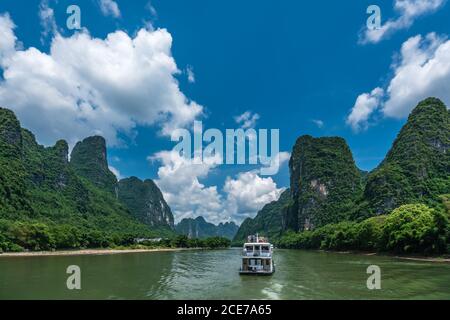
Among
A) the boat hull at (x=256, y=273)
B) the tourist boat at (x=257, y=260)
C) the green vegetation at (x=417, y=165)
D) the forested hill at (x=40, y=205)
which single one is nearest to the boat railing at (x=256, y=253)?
the tourist boat at (x=257, y=260)

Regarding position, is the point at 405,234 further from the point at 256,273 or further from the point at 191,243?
the point at 191,243

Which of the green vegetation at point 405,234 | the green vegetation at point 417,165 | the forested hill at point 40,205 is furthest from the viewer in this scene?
the green vegetation at point 417,165

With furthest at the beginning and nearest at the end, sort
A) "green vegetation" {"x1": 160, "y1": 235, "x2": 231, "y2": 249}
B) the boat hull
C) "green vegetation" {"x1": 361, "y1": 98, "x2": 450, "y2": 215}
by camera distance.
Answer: "green vegetation" {"x1": 160, "y1": 235, "x2": 231, "y2": 249} < "green vegetation" {"x1": 361, "y1": 98, "x2": 450, "y2": 215} < the boat hull

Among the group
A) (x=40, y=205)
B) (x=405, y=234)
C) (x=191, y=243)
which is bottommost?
(x=191, y=243)

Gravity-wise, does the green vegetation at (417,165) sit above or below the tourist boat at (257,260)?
above

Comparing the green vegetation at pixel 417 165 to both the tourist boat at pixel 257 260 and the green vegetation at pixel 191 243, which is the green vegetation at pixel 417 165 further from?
the tourist boat at pixel 257 260

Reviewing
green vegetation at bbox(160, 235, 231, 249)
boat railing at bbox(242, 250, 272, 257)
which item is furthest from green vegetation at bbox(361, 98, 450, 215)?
boat railing at bbox(242, 250, 272, 257)

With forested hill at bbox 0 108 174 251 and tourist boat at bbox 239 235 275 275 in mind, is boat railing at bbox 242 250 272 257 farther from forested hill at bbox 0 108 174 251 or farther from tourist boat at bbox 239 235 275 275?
forested hill at bbox 0 108 174 251

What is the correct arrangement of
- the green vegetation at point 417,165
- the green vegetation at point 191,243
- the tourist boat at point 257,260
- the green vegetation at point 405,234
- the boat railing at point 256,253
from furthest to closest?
the green vegetation at point 191,243 < the green vegetation at point 417,165 < the green vegetation at point 405,234 < the boat railing at point 256,253 < the tourist boat at point 257,260

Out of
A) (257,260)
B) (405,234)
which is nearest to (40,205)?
(257,260)

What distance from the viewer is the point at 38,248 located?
84.2 meters
